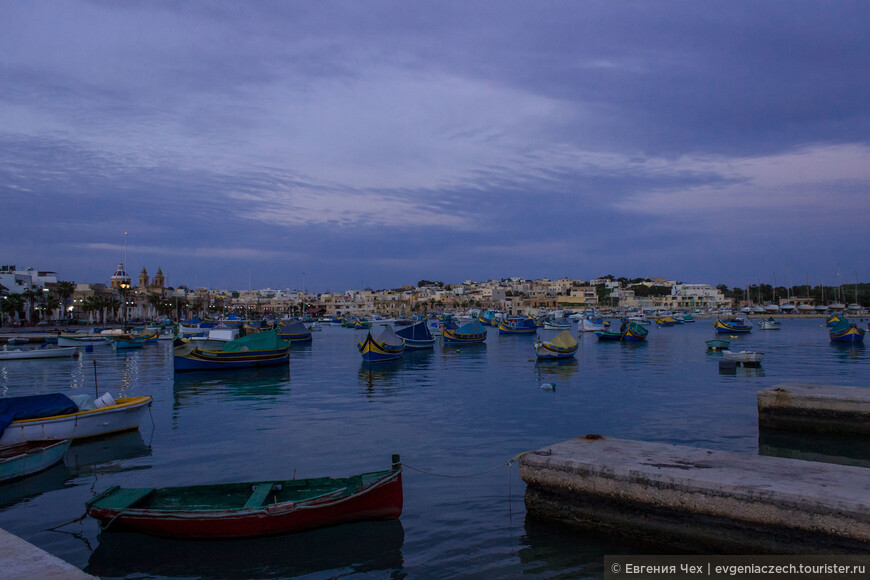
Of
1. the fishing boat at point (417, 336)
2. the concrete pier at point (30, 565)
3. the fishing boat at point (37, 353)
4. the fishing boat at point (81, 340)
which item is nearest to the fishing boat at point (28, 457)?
the concrete pier at point (30, 565)

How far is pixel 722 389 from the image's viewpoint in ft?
84.1

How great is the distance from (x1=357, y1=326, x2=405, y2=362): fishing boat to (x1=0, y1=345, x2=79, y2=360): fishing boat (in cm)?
2544

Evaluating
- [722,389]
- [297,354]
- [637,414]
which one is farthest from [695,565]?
[297,354]

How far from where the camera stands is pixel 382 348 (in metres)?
40.7

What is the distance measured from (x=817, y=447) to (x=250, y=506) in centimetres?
1289

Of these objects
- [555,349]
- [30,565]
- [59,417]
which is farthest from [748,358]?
[30,565]

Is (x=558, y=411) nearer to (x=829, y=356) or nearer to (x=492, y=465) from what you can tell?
(x=492, y=465)

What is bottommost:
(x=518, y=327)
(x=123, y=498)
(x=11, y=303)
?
(x=518, y=327)

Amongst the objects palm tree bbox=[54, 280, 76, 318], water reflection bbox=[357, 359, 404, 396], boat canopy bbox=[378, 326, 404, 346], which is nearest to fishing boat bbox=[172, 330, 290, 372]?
water reflection bbox=[357, 359, 404, 396]

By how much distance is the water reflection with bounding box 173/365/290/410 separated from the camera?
2620cm

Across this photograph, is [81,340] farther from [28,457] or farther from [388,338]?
[28,457]

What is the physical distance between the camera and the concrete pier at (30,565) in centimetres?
580

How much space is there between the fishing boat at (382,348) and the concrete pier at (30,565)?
31.5 meters

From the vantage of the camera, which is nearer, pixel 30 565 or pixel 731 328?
pixel 30 565
